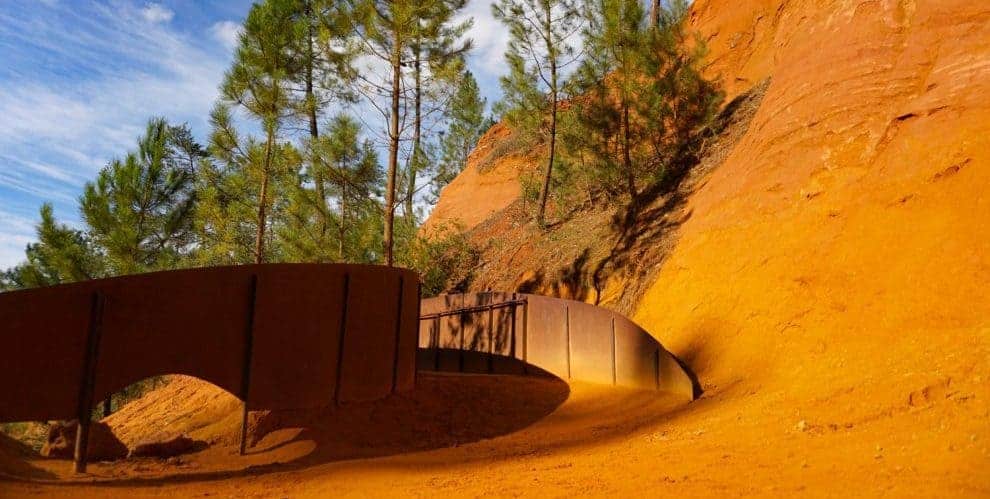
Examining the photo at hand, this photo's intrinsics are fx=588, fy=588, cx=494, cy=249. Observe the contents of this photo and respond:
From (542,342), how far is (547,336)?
23 centimetres

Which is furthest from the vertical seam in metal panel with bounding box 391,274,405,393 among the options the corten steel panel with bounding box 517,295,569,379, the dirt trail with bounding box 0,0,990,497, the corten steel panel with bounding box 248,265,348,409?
the corten steel panel with bounding box 517,295,569,379

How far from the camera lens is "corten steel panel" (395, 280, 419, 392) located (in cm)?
952

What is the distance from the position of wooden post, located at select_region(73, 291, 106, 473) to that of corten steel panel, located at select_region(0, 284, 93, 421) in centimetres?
4

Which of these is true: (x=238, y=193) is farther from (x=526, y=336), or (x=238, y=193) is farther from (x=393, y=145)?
(x=526, y=336)

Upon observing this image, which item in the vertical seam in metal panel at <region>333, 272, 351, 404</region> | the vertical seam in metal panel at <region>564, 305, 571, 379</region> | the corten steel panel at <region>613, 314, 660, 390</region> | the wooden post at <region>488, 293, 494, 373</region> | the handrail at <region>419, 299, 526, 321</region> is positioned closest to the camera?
the vertical seam in metal panel at <region>333, 272, 351, 404</region>

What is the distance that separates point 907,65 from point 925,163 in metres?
2.38

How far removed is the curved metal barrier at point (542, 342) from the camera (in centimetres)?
1000

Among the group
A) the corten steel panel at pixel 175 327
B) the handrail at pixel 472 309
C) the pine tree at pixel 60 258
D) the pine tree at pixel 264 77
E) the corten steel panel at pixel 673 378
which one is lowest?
the corten steel panel at pixel 673 378

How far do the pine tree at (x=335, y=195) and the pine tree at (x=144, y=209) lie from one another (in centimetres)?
797

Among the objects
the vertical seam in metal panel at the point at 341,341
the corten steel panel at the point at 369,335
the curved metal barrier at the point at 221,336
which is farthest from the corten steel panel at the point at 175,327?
the corten steel panel at the point at 369,335

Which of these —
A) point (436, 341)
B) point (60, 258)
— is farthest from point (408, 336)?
point (60, 258)

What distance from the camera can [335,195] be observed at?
19.4m

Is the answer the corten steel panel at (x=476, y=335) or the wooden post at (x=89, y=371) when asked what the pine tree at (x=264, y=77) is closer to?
the corten steel panel at (x=476, y=335)

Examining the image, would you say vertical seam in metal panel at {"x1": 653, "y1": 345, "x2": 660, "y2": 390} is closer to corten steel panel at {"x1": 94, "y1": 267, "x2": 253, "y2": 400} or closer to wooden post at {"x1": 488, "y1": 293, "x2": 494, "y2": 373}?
wooden post at {"x1": 488, "y1": 293, "x2": 494, "y2": 373}
